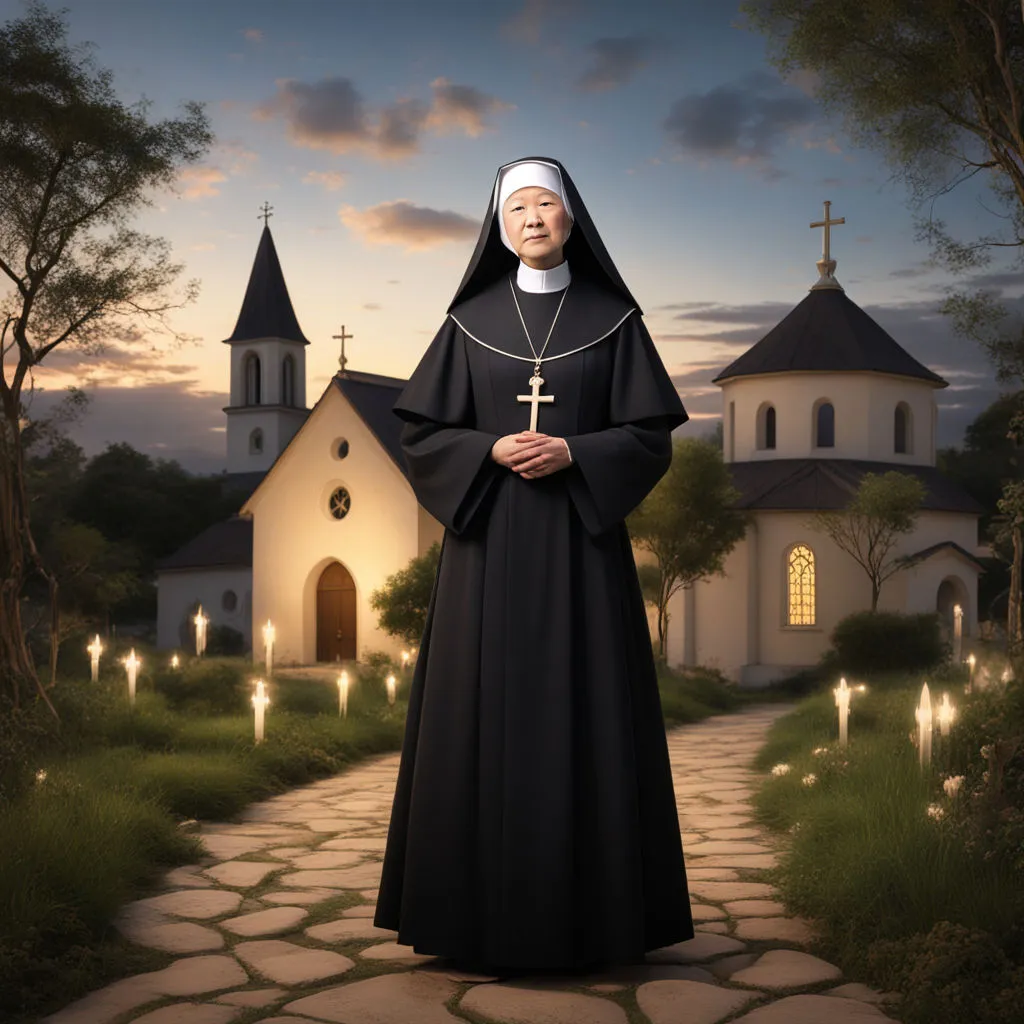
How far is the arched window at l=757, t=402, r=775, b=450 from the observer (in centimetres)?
3256

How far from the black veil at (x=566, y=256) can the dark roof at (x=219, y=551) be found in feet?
114

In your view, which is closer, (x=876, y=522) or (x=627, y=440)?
(x=627, y=440)

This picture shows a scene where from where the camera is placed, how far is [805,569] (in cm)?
2941

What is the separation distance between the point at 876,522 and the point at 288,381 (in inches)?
1467

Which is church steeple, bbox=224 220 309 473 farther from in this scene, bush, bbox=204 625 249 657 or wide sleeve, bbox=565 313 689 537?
wide sleeve, bbox=565 313 689 537

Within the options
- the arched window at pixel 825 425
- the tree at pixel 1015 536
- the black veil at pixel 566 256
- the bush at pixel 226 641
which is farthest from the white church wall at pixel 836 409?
the black veil at pixel 566 256

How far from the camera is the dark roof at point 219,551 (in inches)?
1543

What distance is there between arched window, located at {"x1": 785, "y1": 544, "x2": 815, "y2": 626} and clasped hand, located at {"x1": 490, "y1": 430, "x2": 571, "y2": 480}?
1001 inches

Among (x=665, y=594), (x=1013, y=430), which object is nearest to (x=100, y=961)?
(x=1013, y=430)

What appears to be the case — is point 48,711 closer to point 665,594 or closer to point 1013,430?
point 1013,430

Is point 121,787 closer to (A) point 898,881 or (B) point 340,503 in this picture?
(A) point 898,881

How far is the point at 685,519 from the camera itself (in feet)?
84.7

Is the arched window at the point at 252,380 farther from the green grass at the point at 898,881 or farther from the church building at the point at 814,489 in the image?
the green grass at the point at 898,881

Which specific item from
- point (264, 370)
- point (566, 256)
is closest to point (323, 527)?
point (566, 256)
